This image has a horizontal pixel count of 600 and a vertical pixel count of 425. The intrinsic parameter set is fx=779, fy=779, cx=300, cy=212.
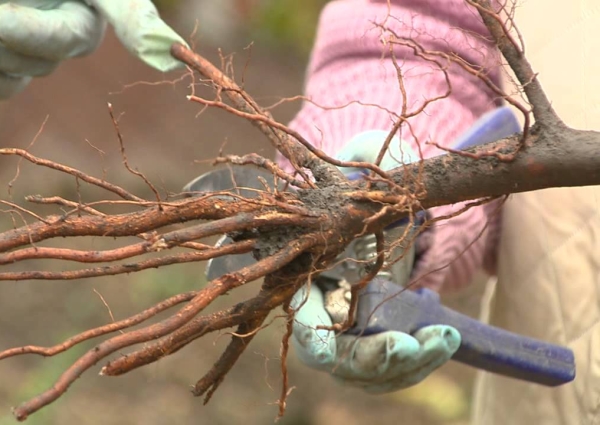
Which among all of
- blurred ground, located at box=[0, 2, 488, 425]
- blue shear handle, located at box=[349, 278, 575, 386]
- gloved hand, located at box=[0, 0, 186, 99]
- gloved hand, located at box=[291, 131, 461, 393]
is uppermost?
gloved hand, located at box=[0, 0, 186, 99]

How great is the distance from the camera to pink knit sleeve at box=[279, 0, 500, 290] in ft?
3.50

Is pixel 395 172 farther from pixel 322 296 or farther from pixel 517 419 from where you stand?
pixel 517 419

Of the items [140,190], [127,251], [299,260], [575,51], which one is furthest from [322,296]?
[140,190]

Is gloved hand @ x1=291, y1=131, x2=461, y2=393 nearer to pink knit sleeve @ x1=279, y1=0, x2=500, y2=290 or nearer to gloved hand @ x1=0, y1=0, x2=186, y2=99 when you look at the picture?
pink knit sleeve @ x1=279, y1=0, x2=500, y2=290

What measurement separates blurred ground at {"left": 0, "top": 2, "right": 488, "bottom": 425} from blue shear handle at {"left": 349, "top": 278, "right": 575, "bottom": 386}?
1.26 metres

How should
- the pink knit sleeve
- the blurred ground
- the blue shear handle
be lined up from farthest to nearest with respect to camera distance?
the blurred ground → the pink knit sleeve → the blue shear handle

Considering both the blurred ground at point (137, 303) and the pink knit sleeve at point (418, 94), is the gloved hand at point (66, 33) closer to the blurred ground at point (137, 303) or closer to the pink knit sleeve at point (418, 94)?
the pink knit sleeve at point (418, 94)

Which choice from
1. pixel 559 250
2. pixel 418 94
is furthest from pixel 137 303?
pixel 559 250

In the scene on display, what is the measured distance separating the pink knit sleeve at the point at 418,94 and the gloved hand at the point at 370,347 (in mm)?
101

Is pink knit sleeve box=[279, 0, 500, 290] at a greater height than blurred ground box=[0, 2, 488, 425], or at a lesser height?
greater

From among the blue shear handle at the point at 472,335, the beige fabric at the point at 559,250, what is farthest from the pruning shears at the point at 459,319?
the beige fabric at the point at 559,250

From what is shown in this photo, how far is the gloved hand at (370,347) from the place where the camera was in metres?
0.88

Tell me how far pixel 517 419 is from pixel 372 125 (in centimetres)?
46

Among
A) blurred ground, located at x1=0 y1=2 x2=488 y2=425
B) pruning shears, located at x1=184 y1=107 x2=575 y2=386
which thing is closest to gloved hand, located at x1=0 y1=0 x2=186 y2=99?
pruning shears, located at x1=184 y1=107 x2=575 y2=386
